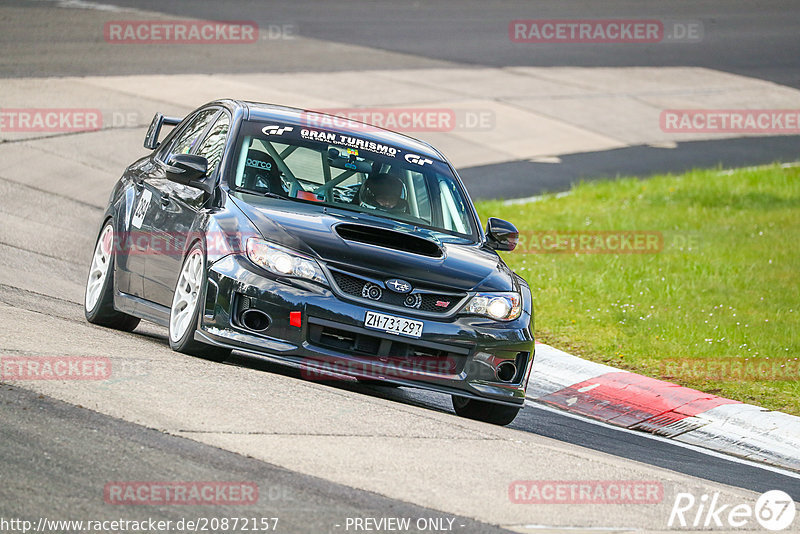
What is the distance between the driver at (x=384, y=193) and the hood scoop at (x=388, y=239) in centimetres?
69

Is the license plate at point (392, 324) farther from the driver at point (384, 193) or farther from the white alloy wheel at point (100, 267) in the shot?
the white alloy wheel at point (100, 267)

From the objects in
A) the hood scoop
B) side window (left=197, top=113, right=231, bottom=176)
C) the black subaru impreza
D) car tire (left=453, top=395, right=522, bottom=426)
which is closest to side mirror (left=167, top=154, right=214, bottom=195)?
the black subaru impreza

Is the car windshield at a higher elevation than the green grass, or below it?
higher

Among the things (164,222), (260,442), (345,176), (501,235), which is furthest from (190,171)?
(260,442)

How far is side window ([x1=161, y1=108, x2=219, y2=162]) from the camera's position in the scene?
384 inches

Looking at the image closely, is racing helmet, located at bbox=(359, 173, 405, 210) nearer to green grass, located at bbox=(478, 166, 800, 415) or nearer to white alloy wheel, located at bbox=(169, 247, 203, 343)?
white alloy wheel, located at bbox=(169, 247, 203, 343)

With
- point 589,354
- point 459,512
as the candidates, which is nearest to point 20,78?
point 589,354

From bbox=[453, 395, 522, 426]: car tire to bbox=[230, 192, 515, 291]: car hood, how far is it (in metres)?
0.82

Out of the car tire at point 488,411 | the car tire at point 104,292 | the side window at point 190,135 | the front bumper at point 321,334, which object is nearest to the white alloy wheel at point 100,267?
the car tire at point 104,292

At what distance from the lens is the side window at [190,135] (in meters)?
9.74

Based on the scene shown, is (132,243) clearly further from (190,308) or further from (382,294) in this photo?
(382,294)

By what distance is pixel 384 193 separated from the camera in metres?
9.04

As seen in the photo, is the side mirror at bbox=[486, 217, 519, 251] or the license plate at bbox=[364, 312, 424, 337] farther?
the side mirror at bbox=[486, 217, 519, 251]

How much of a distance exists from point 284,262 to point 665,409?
3668mm
